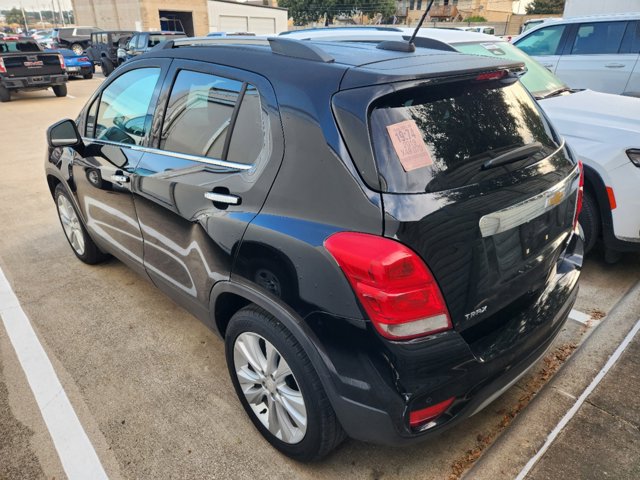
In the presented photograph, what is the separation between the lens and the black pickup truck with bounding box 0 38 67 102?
43.3ft

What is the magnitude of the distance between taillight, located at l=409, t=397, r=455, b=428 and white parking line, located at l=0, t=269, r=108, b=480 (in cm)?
145

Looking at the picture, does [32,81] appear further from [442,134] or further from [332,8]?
[332,8]

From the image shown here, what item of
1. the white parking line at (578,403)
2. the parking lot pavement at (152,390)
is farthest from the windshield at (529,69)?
the white parking line at (578,403)

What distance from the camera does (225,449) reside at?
89.4 inches

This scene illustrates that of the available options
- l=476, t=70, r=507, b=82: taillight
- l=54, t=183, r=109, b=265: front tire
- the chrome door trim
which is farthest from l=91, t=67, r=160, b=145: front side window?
l=476, t=70, r=507, b=82: taillight

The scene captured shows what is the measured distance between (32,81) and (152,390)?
14199mm

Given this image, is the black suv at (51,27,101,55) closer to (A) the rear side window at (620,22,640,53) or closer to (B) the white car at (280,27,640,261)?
(A) the rear side window at (620,22,640,53)

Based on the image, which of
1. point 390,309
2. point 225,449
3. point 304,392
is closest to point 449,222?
point 390,309

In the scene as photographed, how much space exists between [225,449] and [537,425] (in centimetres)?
154

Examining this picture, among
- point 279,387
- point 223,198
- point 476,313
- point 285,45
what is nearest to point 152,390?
point 279,387

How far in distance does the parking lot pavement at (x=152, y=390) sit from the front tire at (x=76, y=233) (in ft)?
0.40

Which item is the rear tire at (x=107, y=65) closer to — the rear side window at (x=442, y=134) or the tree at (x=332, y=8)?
the rear side window at (x=442, y=134)

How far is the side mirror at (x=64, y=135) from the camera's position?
126 inches

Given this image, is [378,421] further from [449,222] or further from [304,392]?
[449,222]
